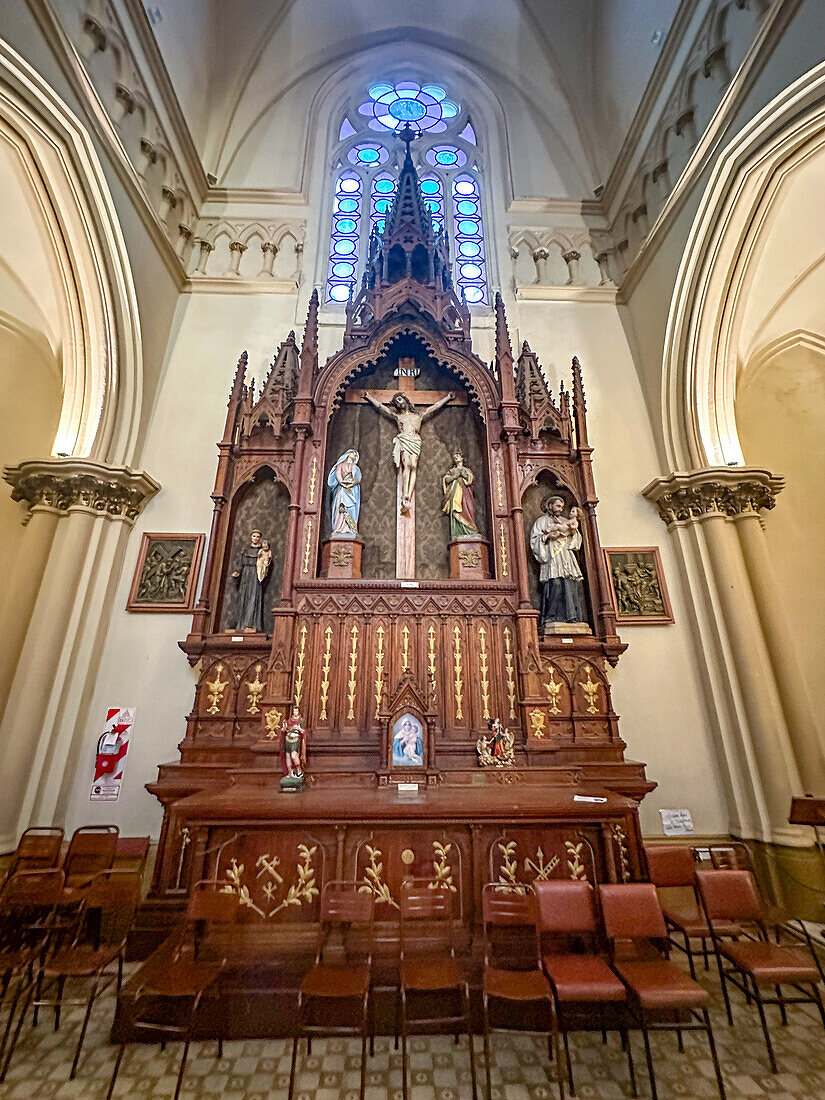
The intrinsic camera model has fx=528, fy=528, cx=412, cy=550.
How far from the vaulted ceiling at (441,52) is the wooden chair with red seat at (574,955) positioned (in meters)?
12.4

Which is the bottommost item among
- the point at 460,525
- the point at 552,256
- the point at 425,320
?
the point at 460,525

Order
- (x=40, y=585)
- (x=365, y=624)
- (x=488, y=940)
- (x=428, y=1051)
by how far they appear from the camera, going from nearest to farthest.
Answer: (x=428, y=1051) → (x=488, y=940) → (x=365, y=624) → (x=40, y=585)

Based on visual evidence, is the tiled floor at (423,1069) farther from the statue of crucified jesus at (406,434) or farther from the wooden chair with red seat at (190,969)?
the statue of crucified jesus at (406,434)

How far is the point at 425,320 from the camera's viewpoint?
25.8 ft

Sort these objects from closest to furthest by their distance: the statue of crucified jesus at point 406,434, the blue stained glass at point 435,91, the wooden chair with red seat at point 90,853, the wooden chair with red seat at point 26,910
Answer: the wooden chair with red seat at point 26,910 → the wooden chair with red seat at point 90,853 → the statue of crucified jesus at point 406,434 → the blue stained glass at point 435,91

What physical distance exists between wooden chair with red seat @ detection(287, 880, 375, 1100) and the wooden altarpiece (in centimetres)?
28

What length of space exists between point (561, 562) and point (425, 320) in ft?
13.5

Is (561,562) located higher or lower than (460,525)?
lower

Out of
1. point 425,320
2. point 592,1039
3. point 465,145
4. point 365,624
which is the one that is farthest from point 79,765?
point 465,145

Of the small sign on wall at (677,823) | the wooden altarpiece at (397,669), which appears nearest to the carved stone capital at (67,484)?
the wooden altarpiece at (397,669)

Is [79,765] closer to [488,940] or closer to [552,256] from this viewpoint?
[488,940]

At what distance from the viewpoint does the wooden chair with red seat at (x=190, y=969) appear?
3090 mm

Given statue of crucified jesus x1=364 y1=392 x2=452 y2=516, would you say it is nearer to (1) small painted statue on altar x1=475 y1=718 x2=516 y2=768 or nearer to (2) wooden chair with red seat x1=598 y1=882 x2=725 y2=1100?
(1) small painted statue on altar x1=475 y1=718 x2=516 y2=768

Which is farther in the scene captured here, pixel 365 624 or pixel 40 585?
pixel 40 585
